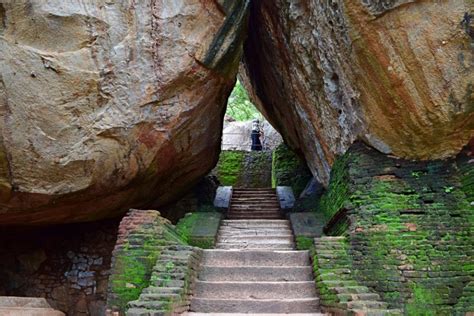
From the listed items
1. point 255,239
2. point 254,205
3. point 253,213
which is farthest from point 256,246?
point 254,205

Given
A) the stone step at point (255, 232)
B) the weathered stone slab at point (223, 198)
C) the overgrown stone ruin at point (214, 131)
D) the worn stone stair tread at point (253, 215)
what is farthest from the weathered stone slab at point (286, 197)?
the stone step at point (255, 232)

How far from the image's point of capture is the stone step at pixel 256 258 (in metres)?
6.00

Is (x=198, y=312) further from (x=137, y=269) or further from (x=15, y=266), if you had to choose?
(x=15, y=266)

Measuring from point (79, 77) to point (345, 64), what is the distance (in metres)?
4.09

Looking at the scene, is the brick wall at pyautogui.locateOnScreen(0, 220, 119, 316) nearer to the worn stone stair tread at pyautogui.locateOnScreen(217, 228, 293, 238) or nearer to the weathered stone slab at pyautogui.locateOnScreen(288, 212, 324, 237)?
the worn stone stair tread at pyautogui.locateOnScreen(217, 228, 293, 238)

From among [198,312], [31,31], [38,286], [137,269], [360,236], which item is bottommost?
[198,312]

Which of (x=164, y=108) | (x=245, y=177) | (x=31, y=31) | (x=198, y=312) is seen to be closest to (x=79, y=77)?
(x=31, y=31)

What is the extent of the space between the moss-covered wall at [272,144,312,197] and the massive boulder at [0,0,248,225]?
536 cm

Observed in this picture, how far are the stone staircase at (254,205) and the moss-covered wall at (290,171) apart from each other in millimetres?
863

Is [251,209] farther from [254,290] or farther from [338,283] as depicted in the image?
[338,283]

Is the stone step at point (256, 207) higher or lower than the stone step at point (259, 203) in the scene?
lower

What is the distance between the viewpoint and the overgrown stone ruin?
17.7ft

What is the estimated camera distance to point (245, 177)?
16328mm

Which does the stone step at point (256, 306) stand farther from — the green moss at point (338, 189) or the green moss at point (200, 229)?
the green moss at point (200, 229)
